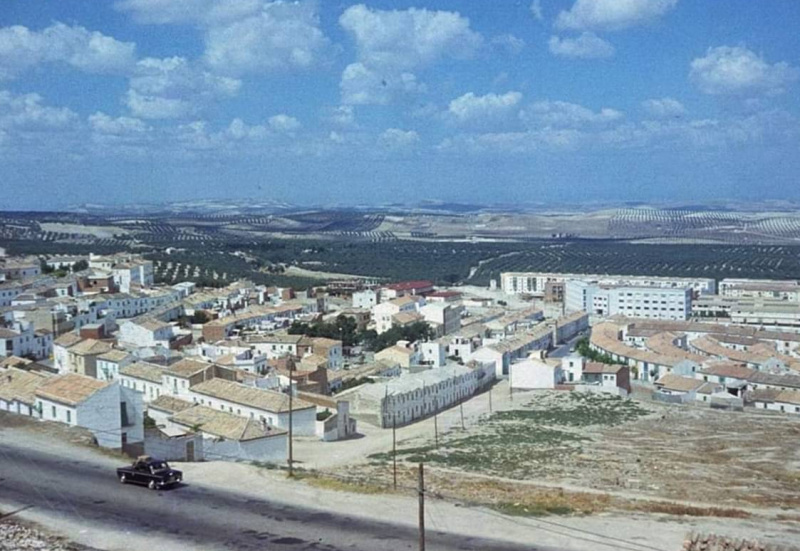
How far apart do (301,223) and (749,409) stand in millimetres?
129720

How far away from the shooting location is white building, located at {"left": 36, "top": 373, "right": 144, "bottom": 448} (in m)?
13.3

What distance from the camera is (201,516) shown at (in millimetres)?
9500

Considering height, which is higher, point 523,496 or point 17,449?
point 17,449

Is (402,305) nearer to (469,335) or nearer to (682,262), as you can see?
(469,335)

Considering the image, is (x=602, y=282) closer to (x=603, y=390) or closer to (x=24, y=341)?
(x=603, y=390)

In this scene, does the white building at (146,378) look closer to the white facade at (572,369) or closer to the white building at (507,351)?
the white building at (507,351)

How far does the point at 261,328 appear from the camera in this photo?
3609 centimetres

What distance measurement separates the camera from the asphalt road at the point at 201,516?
29.0 ft

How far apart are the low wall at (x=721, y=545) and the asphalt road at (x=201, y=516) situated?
1.38 meters

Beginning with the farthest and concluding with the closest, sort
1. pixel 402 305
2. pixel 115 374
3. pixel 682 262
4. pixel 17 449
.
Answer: pixel 682 262
pixel 402 305
pixel 115 374
pixel 17 449

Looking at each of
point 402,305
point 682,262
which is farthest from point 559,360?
point 682,262

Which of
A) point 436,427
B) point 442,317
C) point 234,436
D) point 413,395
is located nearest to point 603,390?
point 413,395

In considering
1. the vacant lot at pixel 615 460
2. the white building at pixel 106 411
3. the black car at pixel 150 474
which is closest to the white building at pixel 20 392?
the white building at pixel 106 411

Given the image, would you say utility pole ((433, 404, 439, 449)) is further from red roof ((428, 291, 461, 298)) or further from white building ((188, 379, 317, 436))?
red roof ((428, 291, 461, 298))
